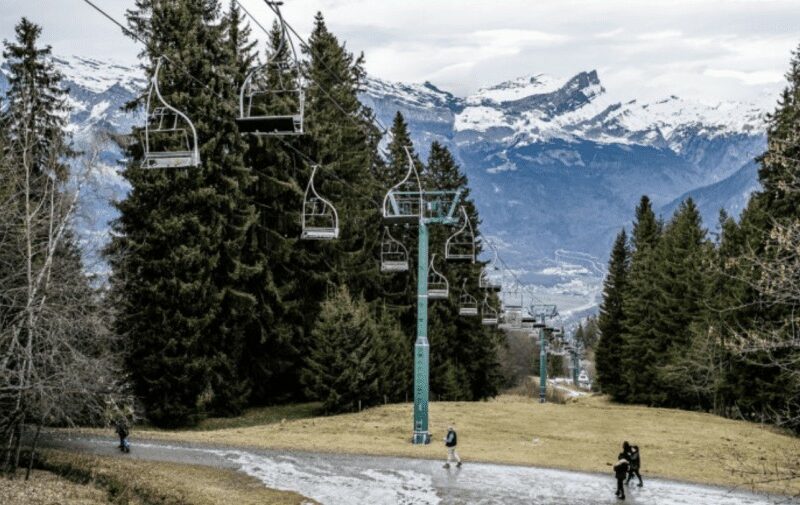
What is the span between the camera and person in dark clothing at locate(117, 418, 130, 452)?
24.2 meters

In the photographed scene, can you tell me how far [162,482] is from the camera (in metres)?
20.5

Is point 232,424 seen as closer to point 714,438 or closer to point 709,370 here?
point 714,438

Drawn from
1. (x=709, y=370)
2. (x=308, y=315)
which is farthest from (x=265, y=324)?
(x=709, y=370)

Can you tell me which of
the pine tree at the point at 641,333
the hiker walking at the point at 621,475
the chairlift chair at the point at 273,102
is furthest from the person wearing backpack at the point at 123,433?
the pine tree at the point at 641,333

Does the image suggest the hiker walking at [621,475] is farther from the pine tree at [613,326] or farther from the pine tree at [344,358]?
the pine tree at [613,326]

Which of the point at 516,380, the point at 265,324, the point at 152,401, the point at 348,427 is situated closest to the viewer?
the point at 348,427

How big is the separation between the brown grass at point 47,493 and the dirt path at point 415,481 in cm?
430

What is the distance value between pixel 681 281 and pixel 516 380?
58.6 metres

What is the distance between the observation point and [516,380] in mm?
114062

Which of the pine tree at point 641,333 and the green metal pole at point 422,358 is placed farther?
the pine tree at point 641,333

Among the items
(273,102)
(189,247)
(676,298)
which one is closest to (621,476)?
(189,247)

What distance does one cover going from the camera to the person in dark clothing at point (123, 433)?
24170mm

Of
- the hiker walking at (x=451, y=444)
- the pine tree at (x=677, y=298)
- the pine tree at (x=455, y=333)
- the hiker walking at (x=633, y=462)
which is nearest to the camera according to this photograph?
the hiker walking at (x=633, y=462)

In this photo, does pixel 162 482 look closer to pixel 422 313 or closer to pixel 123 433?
pixel 123 433
